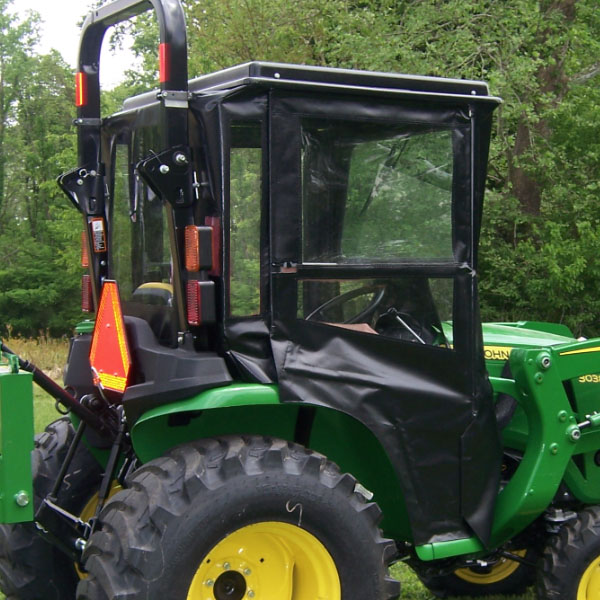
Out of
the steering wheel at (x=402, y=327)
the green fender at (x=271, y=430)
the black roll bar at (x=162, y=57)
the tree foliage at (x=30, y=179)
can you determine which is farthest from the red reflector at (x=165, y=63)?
the tree foliage at (x=30, y=179)

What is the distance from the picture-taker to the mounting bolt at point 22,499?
3.28m

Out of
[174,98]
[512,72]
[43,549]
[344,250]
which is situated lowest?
[43,549]

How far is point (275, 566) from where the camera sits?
3.44 m

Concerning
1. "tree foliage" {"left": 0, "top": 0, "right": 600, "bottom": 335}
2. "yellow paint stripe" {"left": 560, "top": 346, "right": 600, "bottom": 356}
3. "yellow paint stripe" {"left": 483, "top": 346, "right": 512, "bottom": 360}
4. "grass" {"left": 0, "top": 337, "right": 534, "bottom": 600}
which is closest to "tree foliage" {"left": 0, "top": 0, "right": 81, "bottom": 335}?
"grass" {"left": 0, "top": 337, "right": 534, "bottom": 600}

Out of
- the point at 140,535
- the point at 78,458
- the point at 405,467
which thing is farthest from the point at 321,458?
the point at 78,458

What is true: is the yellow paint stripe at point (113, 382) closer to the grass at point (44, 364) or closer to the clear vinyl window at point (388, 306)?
the clear vinyl window at point (388, 306)

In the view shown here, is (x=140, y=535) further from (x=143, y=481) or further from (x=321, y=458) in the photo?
(x=321, y=458)

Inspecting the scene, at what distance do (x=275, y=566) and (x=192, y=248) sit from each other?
1.18 m

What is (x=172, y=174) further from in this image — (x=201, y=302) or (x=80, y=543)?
(x=80, y=543)

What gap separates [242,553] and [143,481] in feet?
1.54

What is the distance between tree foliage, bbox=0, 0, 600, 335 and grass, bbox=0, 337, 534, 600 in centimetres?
477

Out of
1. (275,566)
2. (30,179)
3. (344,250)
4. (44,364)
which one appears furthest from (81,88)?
(30,179)

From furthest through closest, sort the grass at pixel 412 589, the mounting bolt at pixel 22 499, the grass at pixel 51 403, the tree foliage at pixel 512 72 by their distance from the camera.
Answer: the tree foliage at pixel 512 72 → the grass at pixel 51 403 → the grass at pixel 412 589 → the mounting bolt at pixel 22 499

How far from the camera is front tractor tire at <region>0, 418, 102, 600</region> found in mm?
3998
